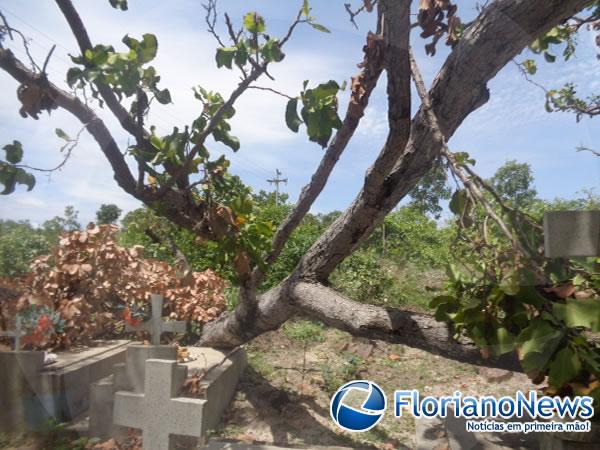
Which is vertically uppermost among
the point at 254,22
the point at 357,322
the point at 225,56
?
the point at 254,22

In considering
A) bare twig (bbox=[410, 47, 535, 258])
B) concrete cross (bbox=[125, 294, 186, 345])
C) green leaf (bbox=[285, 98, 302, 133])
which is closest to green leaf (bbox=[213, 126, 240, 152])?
green leaf (bbox=[285, 98, 302, 133])

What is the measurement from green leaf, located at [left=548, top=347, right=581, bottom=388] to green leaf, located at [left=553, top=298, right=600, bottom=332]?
0.06 metres

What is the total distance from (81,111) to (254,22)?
663 mm

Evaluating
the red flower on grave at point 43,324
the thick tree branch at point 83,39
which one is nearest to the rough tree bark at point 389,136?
the thick tree branch at point 83,39

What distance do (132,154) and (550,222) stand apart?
1392mm

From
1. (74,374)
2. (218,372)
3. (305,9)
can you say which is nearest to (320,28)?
(305,9)

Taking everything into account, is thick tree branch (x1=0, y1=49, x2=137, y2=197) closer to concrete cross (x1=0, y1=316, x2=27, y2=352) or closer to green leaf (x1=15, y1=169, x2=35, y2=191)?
green leaf (x1=15, y1=169, x2=35, y2=191)

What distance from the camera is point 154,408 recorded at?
1208 millimetres

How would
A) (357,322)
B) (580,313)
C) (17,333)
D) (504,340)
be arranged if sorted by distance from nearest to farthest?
(580,313)
(504,340)
(17,333)
(357,322)

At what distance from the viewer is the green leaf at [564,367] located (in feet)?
2.70

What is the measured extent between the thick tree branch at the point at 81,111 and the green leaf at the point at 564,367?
1.44 meters

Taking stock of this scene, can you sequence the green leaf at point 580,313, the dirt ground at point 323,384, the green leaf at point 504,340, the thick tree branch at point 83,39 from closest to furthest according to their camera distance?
the green leaf at point 580,313 < the green leaf at point 504,340 < the thick tree branch at point 83,39 < the dirt ground at point 323,384

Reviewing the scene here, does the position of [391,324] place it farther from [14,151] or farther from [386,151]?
[14,151]

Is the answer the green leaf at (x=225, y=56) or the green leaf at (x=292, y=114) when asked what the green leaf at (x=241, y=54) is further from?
the green leaf at (x=292, y=114)
